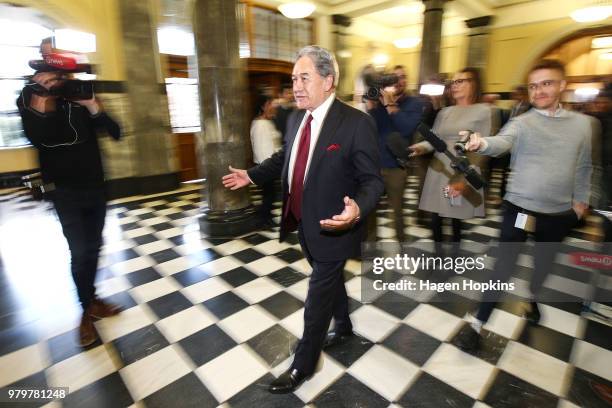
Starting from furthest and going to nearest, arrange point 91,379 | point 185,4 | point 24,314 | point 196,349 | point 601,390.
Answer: point 185,4
point 24,314
point 196,349
point 91,379
point 601,390

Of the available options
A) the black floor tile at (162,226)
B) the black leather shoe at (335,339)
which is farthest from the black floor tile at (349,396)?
the black floor tile at (162,226)

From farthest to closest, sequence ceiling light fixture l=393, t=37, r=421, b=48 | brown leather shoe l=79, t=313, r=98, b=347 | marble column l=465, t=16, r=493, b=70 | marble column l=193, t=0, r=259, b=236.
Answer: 1. ceiling light fixture l=393, t=37, r=421, b=48
2. marble column l=465, t=16, r=493, b=70
3. marble column l=193, t=0, r=259, b=236
4. brown leather shoe l=79, t=313, r=98, b=347

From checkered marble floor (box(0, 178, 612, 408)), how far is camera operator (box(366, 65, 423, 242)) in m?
0.94

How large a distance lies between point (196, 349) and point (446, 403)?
4.99ft

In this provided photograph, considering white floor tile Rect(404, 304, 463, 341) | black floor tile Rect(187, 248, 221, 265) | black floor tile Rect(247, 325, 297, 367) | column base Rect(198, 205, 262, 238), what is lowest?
white floor tile Rect(404, 304, 463, 341)

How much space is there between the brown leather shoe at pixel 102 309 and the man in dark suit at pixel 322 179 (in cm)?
151

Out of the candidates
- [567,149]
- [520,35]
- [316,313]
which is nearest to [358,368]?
[316,313]

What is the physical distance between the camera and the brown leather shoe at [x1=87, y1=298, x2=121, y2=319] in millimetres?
2396

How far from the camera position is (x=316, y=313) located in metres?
1.57

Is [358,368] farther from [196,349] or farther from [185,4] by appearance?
[185,4]

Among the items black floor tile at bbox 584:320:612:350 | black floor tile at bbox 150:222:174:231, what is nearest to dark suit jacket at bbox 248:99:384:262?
black floor tile at bbox 584:320:612:350

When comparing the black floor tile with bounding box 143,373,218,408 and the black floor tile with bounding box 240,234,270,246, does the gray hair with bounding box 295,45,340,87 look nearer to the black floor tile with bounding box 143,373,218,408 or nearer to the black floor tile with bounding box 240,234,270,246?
the black floor tile with bounding box 143,373,218,408

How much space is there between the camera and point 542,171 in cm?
183

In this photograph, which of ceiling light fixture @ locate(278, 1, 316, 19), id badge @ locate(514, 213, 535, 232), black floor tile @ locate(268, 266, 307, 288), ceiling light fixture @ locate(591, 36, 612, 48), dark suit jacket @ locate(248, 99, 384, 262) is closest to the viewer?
dark suit jacket @ locate(248, 99, 384, 262)
